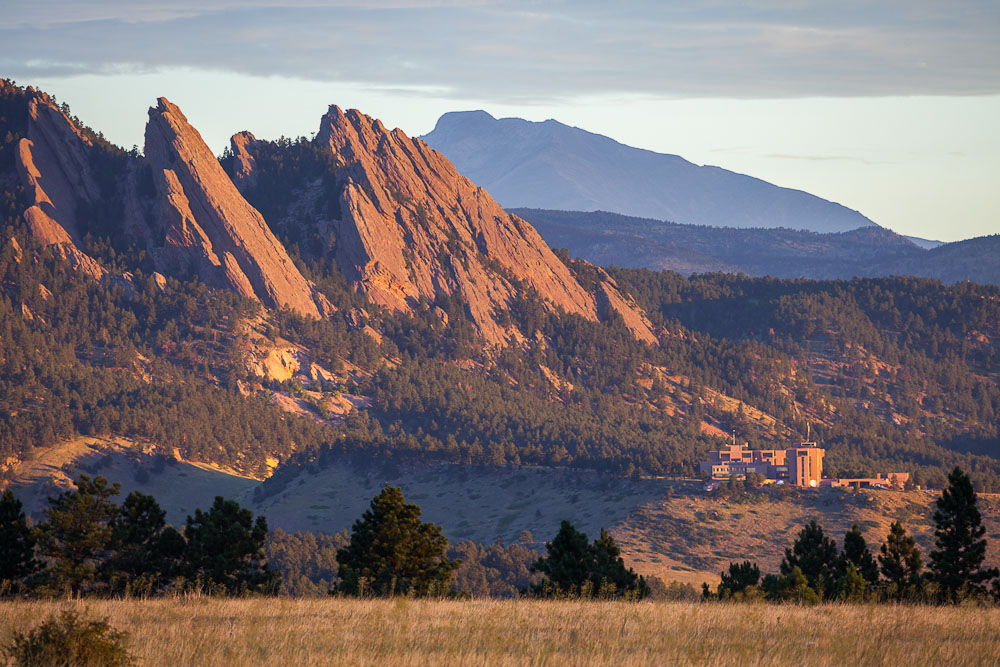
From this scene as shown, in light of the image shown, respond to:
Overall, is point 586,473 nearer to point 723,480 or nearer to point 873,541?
point 723,480

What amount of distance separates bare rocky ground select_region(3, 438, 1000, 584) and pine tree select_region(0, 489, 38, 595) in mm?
105101

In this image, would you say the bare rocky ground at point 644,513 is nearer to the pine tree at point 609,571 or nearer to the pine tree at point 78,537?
the pine tree at point 609,571

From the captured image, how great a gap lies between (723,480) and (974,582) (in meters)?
140

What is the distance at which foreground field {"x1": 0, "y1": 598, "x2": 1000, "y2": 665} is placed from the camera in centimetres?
2169

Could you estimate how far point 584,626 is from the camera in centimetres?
2648

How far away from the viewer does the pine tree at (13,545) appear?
4559 cm

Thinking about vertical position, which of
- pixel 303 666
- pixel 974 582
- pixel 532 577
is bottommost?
pixel 532 577

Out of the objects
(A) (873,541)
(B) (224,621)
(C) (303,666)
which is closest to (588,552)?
(B) (224,621)

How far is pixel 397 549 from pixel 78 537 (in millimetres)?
12371

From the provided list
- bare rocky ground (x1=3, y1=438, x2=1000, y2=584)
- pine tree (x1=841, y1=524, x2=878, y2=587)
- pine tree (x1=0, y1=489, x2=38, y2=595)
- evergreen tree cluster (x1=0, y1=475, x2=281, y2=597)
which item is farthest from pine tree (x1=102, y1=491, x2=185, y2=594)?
bare rocky ground (x1=3, y1=438, x2=1000, y2=584)

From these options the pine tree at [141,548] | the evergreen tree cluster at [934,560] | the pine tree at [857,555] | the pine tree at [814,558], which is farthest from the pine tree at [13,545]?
the pine tree at [857,555]

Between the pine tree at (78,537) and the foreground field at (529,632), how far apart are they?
1354 cm

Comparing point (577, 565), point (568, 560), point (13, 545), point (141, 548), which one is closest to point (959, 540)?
point (577, 565)

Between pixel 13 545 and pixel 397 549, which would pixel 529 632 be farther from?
pixel 13 545
